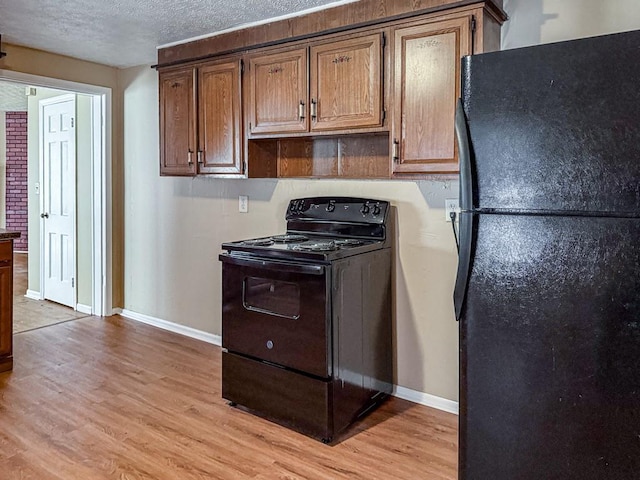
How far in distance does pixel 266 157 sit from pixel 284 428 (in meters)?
1.74

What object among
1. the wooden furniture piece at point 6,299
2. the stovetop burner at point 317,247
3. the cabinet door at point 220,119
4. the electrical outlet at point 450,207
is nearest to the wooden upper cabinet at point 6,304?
the wooden furniture piece at point 6,299

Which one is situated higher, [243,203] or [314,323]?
[243,203]

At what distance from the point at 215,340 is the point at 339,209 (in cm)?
161

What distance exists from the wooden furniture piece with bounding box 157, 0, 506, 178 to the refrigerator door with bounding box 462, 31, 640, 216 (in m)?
0.91

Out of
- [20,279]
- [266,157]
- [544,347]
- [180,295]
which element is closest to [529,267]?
[544,347]

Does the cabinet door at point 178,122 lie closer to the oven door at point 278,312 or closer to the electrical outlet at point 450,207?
the oven door at point 278,312

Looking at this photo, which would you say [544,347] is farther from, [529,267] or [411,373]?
[411,373]

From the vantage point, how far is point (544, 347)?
152 centimetres

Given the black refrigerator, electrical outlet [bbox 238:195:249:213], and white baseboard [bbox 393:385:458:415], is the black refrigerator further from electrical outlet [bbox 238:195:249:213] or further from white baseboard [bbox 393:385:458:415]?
electrical outlet [bbox 238:195:249:213]

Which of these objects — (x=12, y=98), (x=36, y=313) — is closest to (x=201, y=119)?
(x=36, y=313)

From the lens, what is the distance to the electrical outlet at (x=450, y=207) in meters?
2.79

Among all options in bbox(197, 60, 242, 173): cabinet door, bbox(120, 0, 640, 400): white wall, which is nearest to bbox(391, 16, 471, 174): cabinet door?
bbox(120, 0, 640, 400): white wall

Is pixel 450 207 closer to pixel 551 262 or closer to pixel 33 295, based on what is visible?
pixel 551 262

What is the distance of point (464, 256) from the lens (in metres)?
1.62
